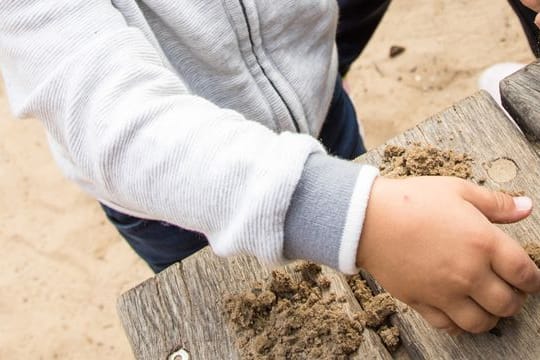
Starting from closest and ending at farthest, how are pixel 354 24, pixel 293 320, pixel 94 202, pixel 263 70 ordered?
pixel 293 320 < pixel 263 70 < pixel 354 24 < pixel 94 202

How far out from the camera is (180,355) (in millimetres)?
751

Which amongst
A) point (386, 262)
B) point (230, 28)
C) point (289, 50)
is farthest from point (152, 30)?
point (386, 262)

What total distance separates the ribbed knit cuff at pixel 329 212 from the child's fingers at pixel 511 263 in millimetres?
129

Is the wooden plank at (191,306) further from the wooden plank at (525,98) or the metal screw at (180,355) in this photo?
the wooden plank at (525,98)

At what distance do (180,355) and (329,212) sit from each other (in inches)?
9.9

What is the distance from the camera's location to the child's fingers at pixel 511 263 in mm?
633

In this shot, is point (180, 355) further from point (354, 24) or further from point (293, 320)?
point (354, 24)

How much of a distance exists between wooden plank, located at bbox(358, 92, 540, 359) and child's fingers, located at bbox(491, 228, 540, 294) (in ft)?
0.19

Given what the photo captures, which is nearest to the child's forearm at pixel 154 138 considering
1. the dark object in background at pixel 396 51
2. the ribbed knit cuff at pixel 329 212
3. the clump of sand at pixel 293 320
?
the ribbed knit cuff at pixel 329 212

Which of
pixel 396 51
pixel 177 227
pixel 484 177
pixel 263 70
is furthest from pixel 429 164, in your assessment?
pixel 396 51

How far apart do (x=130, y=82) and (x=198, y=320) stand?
0.27 m

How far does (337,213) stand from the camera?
0.64 m

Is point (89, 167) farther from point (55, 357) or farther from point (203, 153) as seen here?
point (55, 357)

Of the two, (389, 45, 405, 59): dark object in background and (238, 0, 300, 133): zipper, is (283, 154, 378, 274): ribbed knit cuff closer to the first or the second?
(238, 0, 300, 133): zipper
